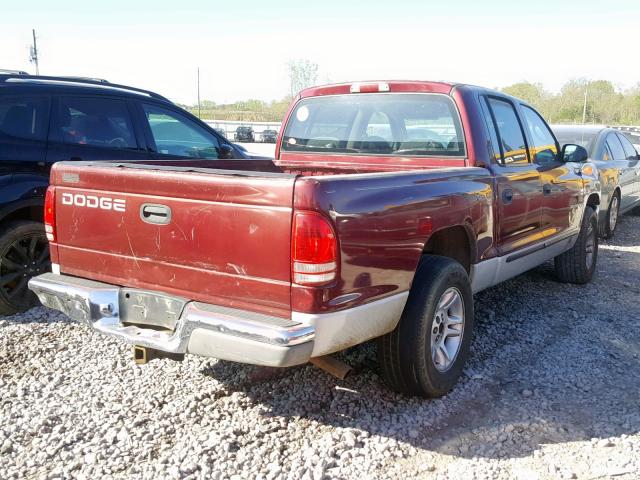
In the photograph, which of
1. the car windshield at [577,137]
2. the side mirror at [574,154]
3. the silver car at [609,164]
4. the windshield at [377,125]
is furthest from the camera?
the car windshield at [577,137]

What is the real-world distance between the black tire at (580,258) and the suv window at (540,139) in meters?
0.97

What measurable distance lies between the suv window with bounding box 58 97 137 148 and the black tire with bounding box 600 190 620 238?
6.48 metres

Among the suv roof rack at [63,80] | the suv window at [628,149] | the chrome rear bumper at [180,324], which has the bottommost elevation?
the chrome rear bumper at [180,324]

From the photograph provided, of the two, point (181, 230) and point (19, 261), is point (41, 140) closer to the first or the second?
point (19, 261)

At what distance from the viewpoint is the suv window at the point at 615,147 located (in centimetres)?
898

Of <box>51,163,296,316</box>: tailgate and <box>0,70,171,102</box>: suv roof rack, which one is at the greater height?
<box>0,70,171,102</box>: suv roof rack

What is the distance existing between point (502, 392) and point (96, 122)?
3976 mm

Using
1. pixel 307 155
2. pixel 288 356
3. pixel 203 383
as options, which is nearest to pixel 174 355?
pixel 203 383

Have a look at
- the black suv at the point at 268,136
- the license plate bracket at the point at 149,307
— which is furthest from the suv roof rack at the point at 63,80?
the black suv at the point at 268,136

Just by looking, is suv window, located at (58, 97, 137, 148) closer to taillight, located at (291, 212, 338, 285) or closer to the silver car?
taillight, located at (291, 212, 338, 285)

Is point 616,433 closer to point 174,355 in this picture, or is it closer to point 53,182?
point 174,355

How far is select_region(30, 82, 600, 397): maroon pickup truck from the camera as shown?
267 cm

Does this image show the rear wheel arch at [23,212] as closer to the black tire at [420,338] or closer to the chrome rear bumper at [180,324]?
the chrome rear bumper at [180,324]

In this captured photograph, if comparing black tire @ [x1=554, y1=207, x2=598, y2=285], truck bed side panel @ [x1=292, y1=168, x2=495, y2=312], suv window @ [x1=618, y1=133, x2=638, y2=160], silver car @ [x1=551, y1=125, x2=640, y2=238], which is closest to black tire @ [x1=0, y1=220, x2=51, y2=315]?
truck bed side panel @ [x1=292, y1=168, x2=495, y2=312]
